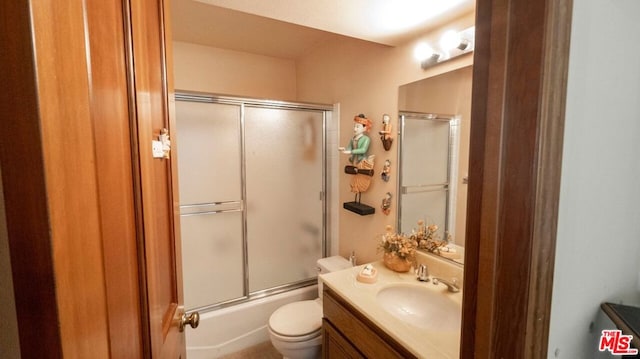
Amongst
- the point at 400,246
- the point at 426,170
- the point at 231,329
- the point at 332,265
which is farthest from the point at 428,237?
the point at 231,329

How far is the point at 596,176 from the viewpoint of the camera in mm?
624

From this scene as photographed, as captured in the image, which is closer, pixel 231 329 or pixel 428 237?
pixel 428 237

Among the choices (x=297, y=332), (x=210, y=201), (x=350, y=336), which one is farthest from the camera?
(x=210, y=201)

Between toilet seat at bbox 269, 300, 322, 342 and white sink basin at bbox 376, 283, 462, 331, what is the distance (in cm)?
59

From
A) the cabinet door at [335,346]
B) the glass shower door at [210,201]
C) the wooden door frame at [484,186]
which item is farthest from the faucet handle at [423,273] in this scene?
the glass shower door at [210,201]

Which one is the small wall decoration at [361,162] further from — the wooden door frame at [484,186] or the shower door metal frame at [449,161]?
the wooden door frame at [484,186]

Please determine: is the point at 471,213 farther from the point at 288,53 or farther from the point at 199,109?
the point at 288,53

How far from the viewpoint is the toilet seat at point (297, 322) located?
160 centimetres

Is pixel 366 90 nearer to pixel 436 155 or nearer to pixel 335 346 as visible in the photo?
pixel 436 155

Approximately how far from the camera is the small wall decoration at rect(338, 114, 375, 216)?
1842 millimetres

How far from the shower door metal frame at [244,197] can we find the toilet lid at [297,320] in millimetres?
494

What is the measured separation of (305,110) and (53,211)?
213 centimetres

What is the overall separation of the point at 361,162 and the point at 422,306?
3.24 feet

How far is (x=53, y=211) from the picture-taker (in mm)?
276
